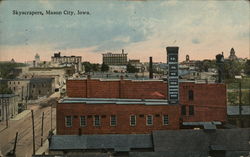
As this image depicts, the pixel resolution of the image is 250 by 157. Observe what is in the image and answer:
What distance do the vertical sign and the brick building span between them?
0.17 meters

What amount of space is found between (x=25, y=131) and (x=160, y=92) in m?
3.68

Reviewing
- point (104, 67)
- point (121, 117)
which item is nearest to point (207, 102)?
point (121, 117)

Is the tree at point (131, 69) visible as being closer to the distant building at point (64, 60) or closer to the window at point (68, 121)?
the distant building at point (64, 60)

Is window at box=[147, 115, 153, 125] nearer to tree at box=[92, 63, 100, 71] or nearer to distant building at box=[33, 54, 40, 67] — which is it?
tree at box=[92, 63, 100, 71]

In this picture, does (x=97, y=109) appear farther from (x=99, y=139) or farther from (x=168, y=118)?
(x=168, y=118)

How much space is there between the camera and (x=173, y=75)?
7863 mm

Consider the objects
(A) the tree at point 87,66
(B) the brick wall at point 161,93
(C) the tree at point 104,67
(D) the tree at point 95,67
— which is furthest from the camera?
(C) the tree at point 104,67

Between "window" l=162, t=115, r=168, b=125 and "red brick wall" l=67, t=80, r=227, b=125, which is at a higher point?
"red brick wall" l=67, t=80, r=227, b=125

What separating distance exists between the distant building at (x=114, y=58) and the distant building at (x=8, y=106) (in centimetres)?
248

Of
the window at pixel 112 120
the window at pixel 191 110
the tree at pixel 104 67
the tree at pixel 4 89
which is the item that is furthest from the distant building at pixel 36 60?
the window at pixel 191 110

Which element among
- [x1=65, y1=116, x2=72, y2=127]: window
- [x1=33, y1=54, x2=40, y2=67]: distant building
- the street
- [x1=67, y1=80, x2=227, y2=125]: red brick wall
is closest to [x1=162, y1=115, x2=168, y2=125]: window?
[x1=67, y1=80, x2=227, y2=125]: red brick wall

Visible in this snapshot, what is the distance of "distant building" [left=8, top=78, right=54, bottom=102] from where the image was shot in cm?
765

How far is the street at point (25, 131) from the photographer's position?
7.73m

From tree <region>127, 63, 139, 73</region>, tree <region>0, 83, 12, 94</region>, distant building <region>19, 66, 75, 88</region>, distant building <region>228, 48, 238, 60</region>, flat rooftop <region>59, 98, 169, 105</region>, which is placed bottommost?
flat rooftop <region>59, 98, 169, 105</region>
